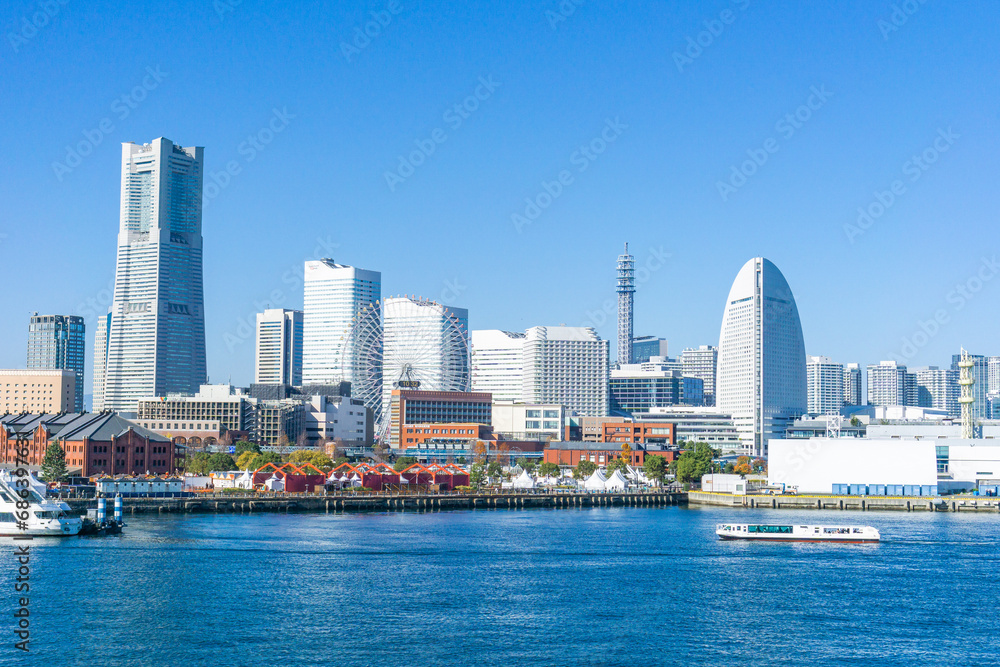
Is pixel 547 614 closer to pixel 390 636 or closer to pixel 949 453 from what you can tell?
pixel 390 636

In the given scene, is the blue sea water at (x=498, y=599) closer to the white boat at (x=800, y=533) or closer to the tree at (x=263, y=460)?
the white boat at (x=800, y=533)

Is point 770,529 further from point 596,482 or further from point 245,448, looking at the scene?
point 245,448

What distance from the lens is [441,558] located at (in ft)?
224

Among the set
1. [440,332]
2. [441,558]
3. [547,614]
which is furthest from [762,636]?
[440,332]

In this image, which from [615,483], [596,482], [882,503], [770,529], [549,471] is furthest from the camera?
[549,471]

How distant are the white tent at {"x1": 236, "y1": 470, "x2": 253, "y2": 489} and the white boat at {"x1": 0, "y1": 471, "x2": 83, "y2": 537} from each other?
108 ft

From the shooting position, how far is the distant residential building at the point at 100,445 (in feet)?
384

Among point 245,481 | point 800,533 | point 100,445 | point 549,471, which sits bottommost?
point 800,533

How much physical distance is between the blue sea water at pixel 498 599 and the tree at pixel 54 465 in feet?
91.8

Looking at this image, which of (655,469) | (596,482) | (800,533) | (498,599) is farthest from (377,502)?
(498,599)

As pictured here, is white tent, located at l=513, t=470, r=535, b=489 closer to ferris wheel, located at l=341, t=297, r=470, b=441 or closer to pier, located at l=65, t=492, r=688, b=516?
pier, located at l=65, t=492, r=688, b=516

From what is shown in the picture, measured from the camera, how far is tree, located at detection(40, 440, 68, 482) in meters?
107

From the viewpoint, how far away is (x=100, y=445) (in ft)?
386

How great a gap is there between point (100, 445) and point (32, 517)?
41.4 m
